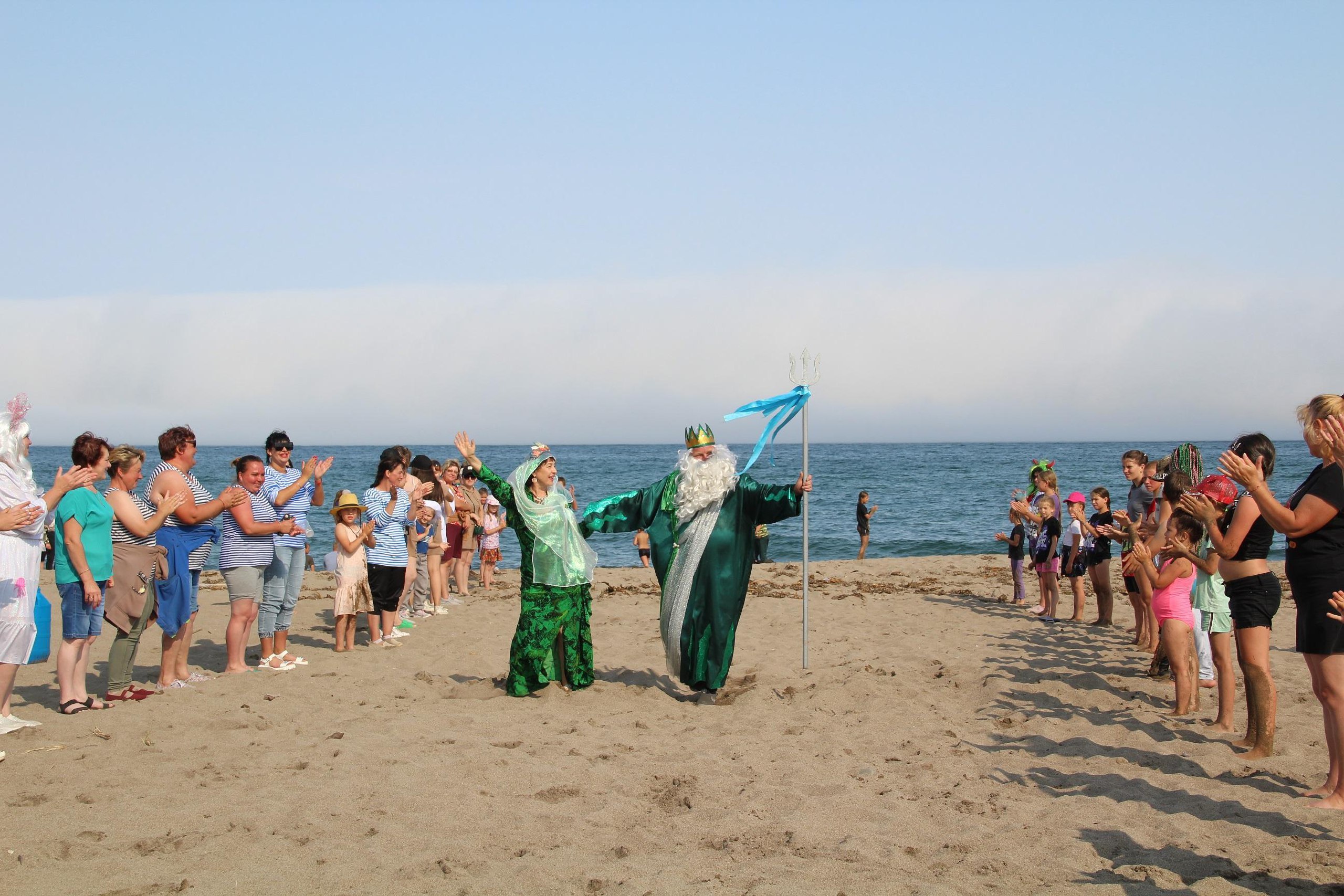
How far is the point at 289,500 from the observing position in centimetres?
827

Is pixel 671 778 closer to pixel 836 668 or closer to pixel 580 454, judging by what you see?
pixel 836 668

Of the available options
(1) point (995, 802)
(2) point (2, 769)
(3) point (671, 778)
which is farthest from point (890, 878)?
(2) point (2, 769)

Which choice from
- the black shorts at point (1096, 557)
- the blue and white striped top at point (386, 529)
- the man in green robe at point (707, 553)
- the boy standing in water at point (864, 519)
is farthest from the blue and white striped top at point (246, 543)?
the boy standing in water at point (864, 519)

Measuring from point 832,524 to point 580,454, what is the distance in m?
74.2

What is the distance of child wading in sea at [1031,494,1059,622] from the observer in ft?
34.6

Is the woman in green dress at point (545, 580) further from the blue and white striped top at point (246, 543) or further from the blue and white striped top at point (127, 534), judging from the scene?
the blue and white striped top at point (127, 534)

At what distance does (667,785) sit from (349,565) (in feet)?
16.2

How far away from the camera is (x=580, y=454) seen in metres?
102

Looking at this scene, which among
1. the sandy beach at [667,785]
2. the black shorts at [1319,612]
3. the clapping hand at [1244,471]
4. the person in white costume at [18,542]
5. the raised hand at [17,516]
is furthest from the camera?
the person in white costume at [18,542]

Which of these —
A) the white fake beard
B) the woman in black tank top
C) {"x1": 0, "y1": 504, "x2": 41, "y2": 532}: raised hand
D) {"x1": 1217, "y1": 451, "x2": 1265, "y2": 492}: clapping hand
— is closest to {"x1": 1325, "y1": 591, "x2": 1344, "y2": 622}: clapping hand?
{"x1": 1217, "y1": 451, "x2": 1265, "y2": 492}: clapping hand

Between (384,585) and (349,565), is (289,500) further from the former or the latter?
(384,585)

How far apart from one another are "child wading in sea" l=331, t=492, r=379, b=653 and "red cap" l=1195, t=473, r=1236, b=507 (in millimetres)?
7000

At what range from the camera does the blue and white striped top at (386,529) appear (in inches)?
367

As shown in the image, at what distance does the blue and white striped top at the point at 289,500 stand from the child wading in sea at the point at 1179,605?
6827 millimetres
